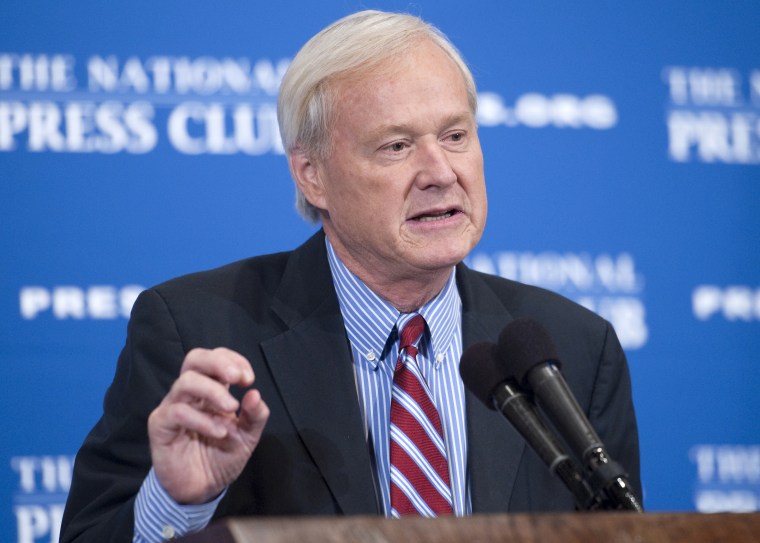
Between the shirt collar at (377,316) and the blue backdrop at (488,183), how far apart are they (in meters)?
0.61

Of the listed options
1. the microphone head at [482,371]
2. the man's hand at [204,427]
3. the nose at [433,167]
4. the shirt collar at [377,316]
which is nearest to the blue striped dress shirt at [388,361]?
the shirt collar at [377,316]

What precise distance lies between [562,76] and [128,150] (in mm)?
1194

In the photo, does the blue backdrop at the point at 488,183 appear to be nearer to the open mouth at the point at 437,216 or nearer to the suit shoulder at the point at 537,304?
the suit shoulder at the point at 537,304

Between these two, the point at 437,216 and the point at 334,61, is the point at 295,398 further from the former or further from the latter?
the point at 334,61

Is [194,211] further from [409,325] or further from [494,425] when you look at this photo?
[494,425]

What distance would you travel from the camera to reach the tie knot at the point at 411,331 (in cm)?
231

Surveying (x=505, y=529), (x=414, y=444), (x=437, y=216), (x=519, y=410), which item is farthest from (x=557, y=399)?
(x=437, y=216)

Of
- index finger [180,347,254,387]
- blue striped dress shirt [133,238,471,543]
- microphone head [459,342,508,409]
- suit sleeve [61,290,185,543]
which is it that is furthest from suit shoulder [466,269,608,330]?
index finger [180,347,254,387]

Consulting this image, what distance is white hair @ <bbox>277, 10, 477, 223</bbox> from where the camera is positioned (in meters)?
2.36

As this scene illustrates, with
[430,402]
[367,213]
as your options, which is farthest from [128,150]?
[430,402]

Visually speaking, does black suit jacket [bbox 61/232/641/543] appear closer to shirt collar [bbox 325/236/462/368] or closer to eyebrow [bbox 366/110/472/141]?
shirt collar [bbox 325/236/462/368]

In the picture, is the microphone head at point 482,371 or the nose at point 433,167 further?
the nose at point 433,167

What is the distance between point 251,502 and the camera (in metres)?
2.11

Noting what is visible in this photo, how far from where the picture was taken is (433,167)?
2264 millimetres
